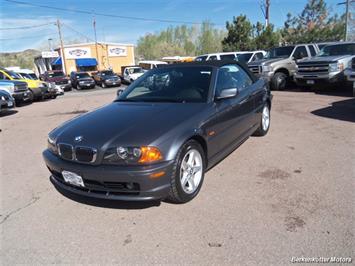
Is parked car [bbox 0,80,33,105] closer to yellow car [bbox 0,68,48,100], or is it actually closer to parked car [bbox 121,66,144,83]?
yellow car [bbox 0,68,48,100]

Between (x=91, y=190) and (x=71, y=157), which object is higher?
(x=71, y=157)

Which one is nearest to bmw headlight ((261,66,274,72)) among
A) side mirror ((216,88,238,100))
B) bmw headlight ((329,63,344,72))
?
bmw headlight ((329,63,344,72))

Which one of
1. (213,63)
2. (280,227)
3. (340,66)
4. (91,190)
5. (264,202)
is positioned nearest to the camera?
(280,227)

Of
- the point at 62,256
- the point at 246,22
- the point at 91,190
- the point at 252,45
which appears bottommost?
the point at 62,256

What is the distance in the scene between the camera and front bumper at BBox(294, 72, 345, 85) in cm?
1184

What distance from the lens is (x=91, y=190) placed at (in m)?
3.28

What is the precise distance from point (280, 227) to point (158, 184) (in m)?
1.28

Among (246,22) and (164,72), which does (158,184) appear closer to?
(164,72)

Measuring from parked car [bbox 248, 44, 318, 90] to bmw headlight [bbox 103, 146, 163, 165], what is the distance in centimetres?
1117

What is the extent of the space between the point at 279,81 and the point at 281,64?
2.51 feet

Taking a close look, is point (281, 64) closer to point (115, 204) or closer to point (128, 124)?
point (128, 124)

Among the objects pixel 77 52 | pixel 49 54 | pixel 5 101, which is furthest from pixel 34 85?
pixel 77 52

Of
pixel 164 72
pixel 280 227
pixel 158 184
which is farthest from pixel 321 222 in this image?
pixel 164 72

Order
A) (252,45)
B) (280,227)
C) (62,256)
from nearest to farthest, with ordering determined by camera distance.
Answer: (62,256) < (280,227) < (252,45)
